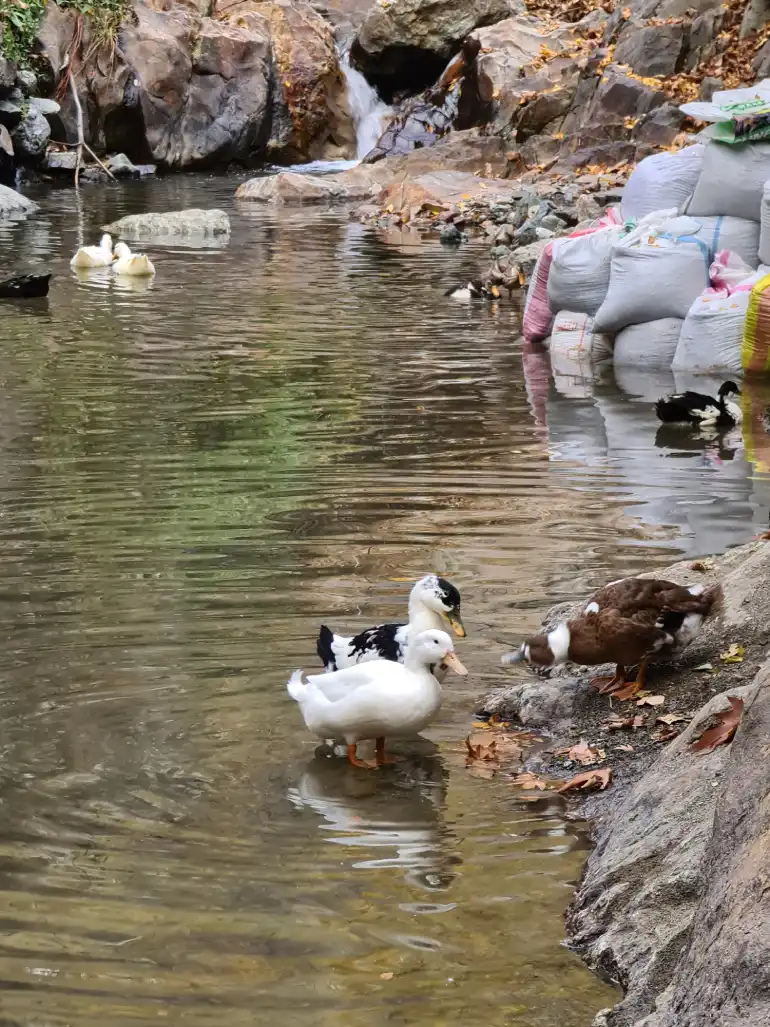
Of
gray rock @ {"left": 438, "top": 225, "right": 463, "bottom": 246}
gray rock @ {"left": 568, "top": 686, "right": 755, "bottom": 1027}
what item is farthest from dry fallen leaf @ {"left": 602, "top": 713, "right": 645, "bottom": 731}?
gray rock @ {"left": 438, "top": 225, "right": 463, "bottom": 246}

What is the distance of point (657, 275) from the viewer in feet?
32.2

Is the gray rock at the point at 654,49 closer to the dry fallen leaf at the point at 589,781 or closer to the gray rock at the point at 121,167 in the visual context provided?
the gray rock at the point at 121,167

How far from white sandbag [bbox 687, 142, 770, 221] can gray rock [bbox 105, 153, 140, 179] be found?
725 inches

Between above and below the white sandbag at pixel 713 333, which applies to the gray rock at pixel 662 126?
below

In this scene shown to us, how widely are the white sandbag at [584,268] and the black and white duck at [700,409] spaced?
2026 millimetres

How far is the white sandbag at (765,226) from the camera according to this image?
31.0ft

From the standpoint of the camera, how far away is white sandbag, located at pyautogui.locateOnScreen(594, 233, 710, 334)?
9.81m

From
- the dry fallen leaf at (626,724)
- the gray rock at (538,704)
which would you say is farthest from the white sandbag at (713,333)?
the dry fallen leaf at (626,724)

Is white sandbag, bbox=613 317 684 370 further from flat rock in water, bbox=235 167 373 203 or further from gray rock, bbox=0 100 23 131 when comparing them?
gray rock, bbox=0 100 23 131

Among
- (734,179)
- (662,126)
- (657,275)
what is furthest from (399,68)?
(657,275)

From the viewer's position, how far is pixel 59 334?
1188cm

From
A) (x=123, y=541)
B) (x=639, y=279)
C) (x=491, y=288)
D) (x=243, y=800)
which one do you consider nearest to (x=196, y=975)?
(x=243, y=800)

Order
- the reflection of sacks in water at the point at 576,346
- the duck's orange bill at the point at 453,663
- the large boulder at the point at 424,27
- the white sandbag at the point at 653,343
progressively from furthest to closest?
the large boulder at the point at 424,27 → the reflection of sacks in water at the point at 576,346 → the white sandbag at the point at 653,343 → the duck's orange bill at the point at 453,663

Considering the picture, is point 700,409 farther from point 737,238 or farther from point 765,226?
point 737,238
